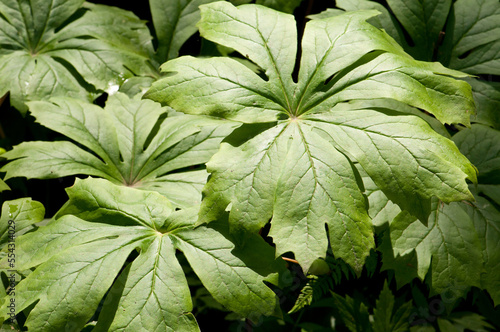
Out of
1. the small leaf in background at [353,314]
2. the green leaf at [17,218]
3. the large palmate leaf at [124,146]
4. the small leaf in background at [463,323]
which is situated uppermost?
the large palmate leaf at [124,146]

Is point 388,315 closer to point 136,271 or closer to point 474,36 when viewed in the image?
point 136,271

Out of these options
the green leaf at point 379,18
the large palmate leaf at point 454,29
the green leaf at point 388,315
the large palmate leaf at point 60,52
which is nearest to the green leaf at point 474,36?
the large palmate leaf at point 454,29

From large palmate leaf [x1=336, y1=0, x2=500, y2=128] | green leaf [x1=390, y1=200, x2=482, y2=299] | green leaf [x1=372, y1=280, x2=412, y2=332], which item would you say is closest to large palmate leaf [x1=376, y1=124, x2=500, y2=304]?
green leaf [x1=390, y1=200, x2=482, y2=299]

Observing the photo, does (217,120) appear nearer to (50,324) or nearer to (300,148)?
(300,148)

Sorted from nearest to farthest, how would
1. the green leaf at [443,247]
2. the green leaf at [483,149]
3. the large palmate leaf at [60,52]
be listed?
the green leaf at [443,247] → the green leaf at [483,149] → the large palmate leaf at [60,52]

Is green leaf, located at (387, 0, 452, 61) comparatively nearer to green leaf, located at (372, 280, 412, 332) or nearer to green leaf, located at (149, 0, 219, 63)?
green leaf, located at (149, 0, 219, 63)

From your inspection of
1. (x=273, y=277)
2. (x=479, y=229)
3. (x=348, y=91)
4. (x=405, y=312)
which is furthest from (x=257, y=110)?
(x=405, y=312)

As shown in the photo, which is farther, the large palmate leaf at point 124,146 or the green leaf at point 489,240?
the large palmate leaf at point 124,146

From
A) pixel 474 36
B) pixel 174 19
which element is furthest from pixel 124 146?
pixel 474 36

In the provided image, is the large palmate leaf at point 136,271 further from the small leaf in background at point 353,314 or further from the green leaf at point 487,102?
the green leaf at point 487,102

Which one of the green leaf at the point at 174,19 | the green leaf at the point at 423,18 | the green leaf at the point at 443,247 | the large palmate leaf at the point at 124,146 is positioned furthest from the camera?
the green leaf at the point at 174,19
